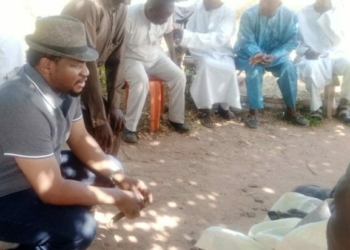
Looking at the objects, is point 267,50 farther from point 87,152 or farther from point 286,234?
point 286,234

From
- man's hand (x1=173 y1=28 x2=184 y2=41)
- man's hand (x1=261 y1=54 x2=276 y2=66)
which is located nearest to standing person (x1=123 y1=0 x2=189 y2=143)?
man's hand (x1=173 y1=28 x2=184 y2=41)

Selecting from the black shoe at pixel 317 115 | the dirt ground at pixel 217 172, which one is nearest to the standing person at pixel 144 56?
the dirt ground at pixel 217 172

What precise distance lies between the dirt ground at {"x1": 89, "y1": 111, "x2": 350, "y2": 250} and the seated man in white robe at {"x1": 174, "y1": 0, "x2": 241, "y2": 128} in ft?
0.93

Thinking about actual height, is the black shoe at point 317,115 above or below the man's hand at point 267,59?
below

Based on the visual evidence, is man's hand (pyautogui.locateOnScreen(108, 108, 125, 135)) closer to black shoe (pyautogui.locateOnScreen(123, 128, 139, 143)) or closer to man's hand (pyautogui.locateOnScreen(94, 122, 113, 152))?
man's hand (pyautogui.locateOnScreen(94, 122, 113, 152))

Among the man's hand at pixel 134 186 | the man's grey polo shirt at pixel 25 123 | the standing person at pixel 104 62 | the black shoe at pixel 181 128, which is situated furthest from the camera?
the black shoe at pixel 181 128

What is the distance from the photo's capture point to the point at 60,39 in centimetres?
276

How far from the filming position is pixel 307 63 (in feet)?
21.4

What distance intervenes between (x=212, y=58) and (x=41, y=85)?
3.85 m

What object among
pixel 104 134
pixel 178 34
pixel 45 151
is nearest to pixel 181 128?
pixel 178 34

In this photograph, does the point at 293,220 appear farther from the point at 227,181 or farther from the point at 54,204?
the point at 227,181

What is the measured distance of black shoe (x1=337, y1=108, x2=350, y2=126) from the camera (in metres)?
6.55

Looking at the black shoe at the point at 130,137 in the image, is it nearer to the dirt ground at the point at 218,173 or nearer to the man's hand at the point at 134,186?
the dirt ground at the point at 218,173

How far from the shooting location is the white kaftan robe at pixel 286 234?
6.97 ft
